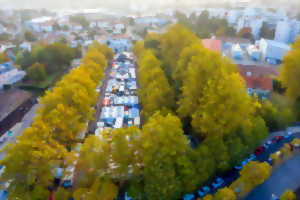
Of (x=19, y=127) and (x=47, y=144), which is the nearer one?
(x=47, y=144)

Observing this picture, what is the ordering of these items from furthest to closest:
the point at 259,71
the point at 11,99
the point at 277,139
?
1. the point at 11,99
2. the point at 259,71
3. the point at 277,139

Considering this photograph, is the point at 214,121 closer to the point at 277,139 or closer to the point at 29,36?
A: the point at 277,139

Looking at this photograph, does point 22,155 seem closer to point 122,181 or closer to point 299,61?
point 122,181

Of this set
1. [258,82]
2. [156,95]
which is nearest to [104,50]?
[156,95]

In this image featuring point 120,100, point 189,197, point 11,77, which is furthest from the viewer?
point 11,77

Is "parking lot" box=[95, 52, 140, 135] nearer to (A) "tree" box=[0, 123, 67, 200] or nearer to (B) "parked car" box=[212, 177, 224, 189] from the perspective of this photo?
(A) "tree" box=[0, 123, 67, 200]

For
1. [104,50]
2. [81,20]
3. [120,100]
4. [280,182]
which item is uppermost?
[81,20]

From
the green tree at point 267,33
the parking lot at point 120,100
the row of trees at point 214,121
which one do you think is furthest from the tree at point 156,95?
the green tree at point 267,33
